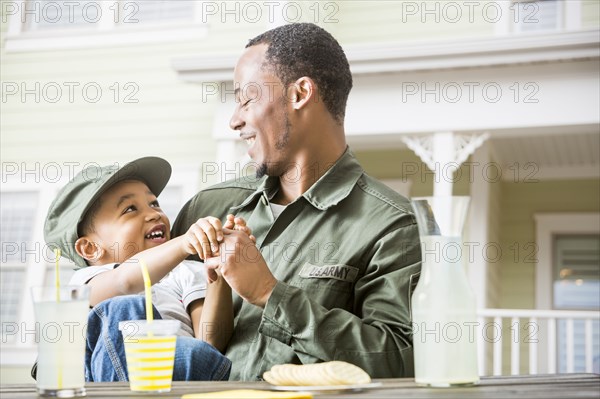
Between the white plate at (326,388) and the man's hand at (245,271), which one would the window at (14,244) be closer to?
the man's hand at (245,271)

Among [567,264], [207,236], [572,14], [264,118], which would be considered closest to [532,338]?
[567,264]

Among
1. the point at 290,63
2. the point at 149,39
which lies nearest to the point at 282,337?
the point at 290,63

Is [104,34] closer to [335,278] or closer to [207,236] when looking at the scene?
[335,278]

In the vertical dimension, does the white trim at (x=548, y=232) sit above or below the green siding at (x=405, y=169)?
below

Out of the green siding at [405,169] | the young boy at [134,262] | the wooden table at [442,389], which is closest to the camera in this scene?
the wooden table at [442,389]

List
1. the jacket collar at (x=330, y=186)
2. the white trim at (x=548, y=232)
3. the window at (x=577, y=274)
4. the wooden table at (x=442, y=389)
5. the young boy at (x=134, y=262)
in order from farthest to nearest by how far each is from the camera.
Result: the window at (x=577, y=274) < the white trim at (x=548, y=232) < the jacket collar at (x=330, y=186) < the young boy at (x=134, y=262) < the wooden table at (x=442, y=389)

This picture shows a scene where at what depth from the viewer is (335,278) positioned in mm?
2328

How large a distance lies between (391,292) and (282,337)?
13.2 inches

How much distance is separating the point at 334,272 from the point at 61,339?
3.07ft

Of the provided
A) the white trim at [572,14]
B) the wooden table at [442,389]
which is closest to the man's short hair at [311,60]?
the wooden table at [442,389]

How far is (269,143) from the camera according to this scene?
2.57 meters

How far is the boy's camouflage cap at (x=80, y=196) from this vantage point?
8.95 feet

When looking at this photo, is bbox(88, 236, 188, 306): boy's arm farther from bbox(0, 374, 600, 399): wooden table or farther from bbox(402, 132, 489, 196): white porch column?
bbox(402, 132, 489, 196): white porch column

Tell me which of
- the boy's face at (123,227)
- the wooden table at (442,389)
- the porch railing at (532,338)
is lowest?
the porch railing at (532,338)
